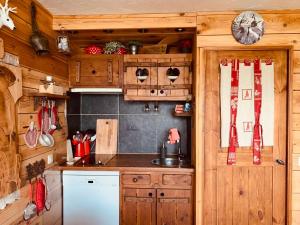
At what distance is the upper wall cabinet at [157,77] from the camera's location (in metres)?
2.84

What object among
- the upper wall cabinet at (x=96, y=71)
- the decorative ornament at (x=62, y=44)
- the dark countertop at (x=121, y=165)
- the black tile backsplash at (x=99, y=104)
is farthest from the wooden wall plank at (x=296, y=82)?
the decorative ornament at (x=62, y=44)

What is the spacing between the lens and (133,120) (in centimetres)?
333

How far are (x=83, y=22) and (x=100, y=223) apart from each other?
1910 mm

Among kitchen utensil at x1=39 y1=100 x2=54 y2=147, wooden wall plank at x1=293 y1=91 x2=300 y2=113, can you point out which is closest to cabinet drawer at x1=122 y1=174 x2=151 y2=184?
kitchen utensil at x1=39 y1=100 x2=54 y2=147

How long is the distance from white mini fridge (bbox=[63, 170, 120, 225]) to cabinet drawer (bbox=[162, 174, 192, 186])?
48 cm

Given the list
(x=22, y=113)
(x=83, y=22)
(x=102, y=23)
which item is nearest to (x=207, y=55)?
(x=102, y=23)

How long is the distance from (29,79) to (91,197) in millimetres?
1248

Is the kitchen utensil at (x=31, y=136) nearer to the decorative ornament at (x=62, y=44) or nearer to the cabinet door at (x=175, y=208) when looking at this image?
the decorative ornament at (x=62, y=44)

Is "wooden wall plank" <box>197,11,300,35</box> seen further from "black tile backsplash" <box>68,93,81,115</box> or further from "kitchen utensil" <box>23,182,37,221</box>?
"kitchen utensil" <box>23,182,37,221</box>

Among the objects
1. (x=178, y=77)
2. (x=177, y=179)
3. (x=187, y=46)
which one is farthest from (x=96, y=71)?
(x=177, y=179)

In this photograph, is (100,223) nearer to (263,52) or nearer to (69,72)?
(69,72)

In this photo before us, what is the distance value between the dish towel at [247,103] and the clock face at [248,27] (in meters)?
0.21

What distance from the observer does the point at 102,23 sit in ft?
8.52

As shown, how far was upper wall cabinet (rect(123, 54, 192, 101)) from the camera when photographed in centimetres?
284
